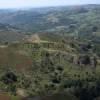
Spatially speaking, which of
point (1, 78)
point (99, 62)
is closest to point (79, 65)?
point (99, 62)

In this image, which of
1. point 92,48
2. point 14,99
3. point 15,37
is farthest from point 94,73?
point 15,37

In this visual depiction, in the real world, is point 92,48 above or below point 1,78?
below

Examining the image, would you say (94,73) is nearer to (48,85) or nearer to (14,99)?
(48,85)

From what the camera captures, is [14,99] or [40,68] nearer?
[14,99]

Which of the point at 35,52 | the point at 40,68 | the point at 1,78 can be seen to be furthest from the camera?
the point at 35,52

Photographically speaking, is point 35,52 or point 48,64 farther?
point 35,52

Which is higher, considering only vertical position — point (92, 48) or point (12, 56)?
point (12, 56)

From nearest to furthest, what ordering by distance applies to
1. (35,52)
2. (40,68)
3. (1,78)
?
(1,78)
(40,68)
(35,52)

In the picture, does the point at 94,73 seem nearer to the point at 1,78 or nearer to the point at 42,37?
the point at 1,78

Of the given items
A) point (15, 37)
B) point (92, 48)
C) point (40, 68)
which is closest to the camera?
point (40, 68)
